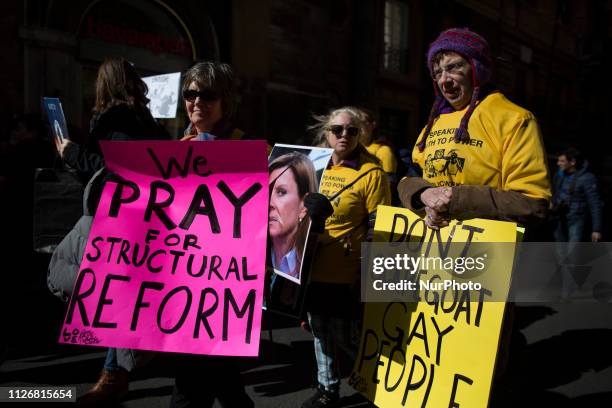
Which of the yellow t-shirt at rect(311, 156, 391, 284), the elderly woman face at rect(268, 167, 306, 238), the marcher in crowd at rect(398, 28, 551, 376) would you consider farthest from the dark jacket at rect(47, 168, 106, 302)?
the marcher in crowd at rect(398, 28, 551, 376)

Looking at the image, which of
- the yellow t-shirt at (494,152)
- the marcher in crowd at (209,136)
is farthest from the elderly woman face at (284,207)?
the yellow t-shirt at (494,152)

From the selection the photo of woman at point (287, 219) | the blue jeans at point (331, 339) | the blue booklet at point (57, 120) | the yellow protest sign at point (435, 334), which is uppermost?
the blue booklet at point (57, 120)

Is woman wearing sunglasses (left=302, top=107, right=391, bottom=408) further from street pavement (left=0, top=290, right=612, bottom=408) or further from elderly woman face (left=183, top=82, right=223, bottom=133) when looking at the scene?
elderly woman face (left=183, top=82, right=223, bottom=133)

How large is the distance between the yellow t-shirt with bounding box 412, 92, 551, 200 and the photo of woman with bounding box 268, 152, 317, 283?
551 mm

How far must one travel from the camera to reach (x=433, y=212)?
184cm

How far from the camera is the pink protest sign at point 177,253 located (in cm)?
176

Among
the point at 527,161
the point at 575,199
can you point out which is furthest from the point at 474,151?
the point at 575,199

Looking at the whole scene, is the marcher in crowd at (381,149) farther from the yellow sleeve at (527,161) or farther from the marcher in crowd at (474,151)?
the yellow sleeve at (527,161)

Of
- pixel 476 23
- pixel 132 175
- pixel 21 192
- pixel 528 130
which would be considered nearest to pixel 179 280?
pixel 132 175

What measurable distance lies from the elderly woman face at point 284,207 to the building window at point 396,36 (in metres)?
13.3

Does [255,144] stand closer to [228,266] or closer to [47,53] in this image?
[228,266]

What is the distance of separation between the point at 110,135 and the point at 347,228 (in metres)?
1.35

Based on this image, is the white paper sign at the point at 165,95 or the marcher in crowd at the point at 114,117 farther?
the white paper sign at the point at 165,95

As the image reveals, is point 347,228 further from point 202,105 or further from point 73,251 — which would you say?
point 73,251
